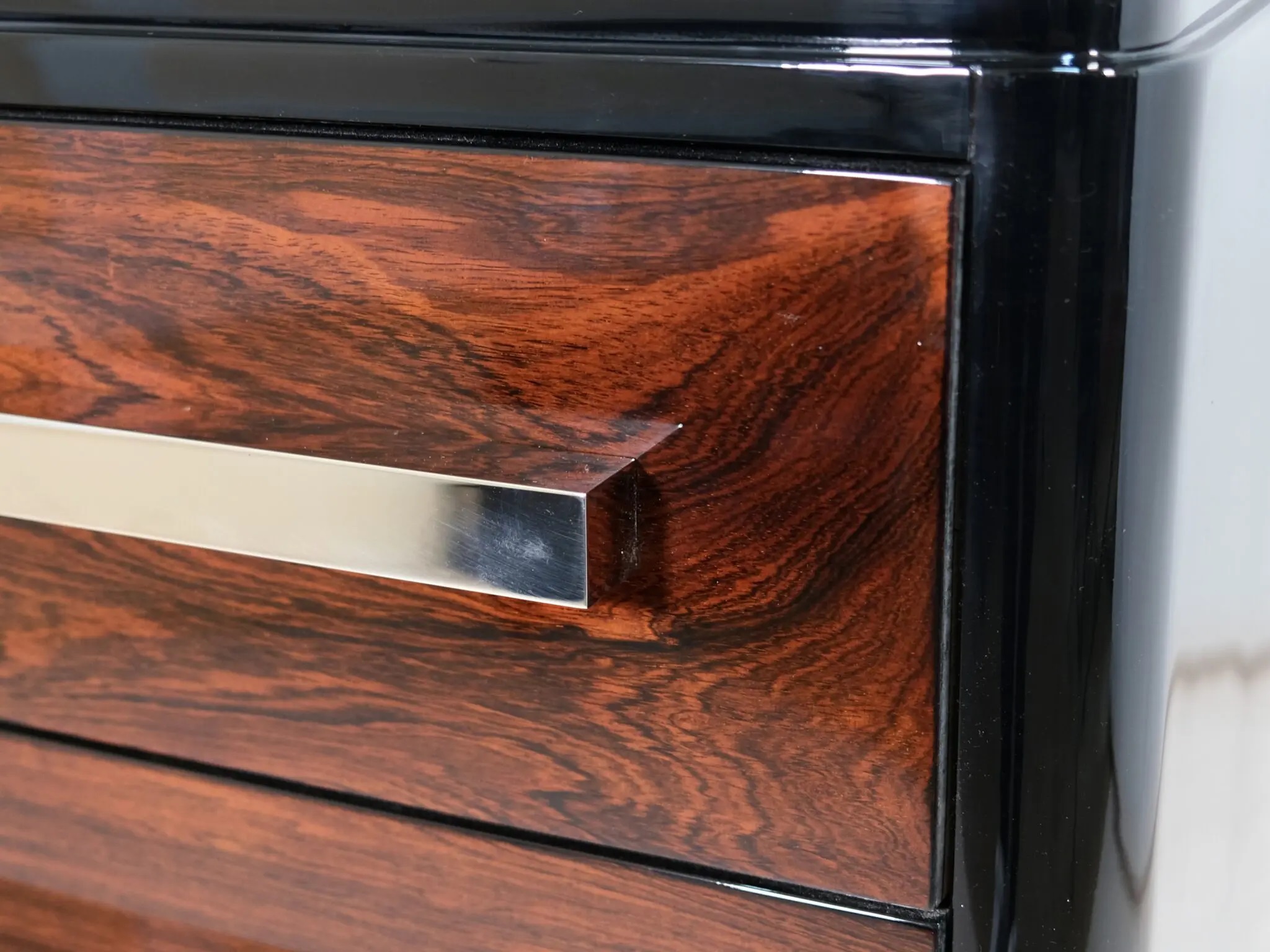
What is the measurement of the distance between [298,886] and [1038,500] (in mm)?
225

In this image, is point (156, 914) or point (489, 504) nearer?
point (489, 504)

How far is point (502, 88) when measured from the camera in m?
0.27

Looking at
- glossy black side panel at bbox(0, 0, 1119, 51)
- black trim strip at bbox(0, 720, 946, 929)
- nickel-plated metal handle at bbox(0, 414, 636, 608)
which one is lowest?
black trim strip at bbox(0, 720, 946, 929)

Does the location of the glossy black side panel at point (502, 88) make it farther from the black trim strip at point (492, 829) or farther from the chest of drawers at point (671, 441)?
the black trim strip at point (492, 829)

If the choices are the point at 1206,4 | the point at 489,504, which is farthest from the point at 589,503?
the point at 1206,4

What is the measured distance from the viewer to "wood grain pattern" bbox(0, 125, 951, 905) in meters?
0.26

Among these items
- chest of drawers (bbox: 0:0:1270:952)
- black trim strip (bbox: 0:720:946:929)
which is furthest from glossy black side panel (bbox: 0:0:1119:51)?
black trim strip (bbox: 0:720:946:929)

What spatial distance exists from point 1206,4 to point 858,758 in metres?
0.16

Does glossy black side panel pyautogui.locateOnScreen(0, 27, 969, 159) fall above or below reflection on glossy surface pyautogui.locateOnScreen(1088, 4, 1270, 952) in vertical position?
above

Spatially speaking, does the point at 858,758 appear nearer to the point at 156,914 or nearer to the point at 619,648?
the point at 619,648

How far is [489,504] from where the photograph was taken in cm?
28

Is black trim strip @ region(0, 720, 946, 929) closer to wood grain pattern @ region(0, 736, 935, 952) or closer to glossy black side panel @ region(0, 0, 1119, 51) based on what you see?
wood grain pattern @ region(0, 736, 935, 952)

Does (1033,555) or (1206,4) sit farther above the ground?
(1206,4)

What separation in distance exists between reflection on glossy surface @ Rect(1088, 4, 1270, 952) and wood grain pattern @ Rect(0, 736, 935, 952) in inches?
2.5
